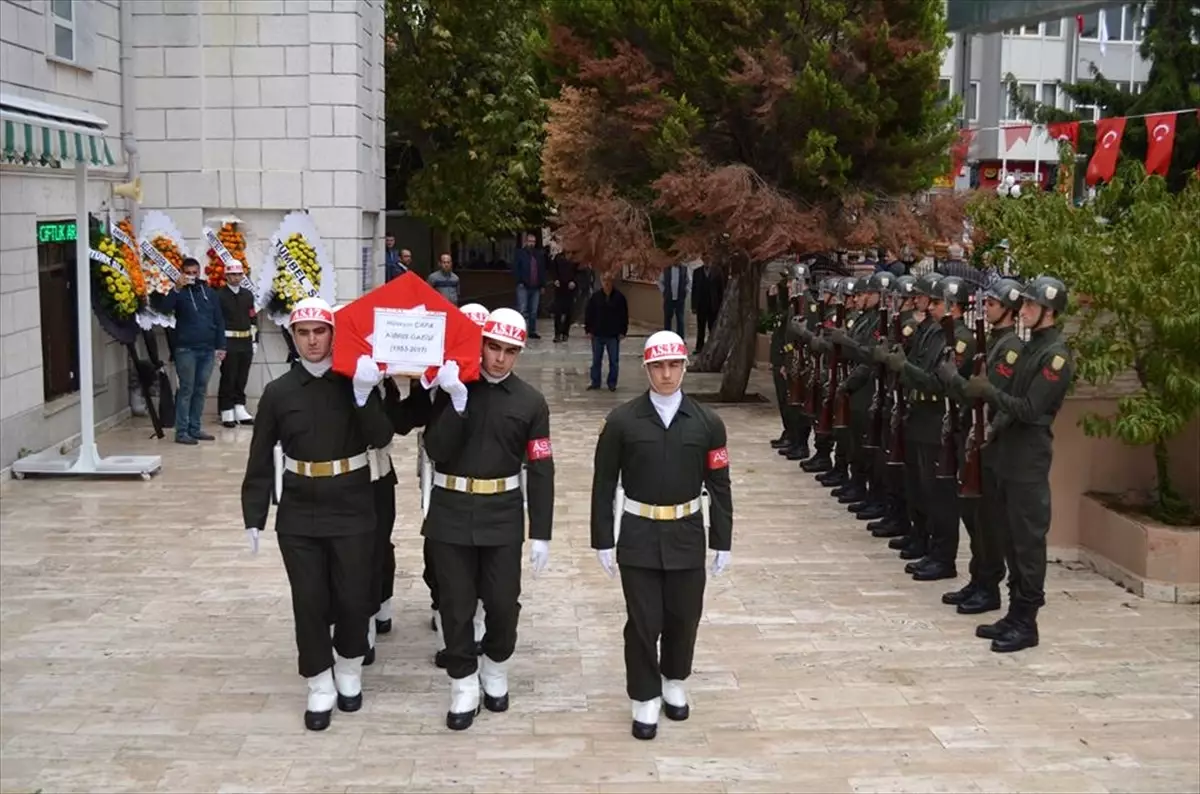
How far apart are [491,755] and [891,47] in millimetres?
11557

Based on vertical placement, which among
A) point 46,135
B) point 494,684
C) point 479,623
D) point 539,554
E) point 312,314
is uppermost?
point 46,135

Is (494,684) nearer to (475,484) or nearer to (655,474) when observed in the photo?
(475,484)

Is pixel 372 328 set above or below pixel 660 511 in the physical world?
above

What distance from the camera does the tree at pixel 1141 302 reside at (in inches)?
319

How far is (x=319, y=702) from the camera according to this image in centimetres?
619

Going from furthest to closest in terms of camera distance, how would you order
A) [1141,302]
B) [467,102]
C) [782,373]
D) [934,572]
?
→ [467,102]
[782,373]
[934,572]
[1141,302]

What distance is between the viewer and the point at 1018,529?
7.38m

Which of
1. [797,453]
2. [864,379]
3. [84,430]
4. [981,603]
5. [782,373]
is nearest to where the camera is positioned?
[981,603]

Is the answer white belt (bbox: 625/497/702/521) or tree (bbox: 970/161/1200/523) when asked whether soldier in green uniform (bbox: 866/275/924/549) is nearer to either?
tree (bbox: 970/161/1200/523)

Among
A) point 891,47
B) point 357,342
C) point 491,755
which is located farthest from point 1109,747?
point 891,47

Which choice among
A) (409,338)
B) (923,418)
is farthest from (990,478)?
(409,338)

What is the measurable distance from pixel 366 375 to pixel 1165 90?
18743 millimetres

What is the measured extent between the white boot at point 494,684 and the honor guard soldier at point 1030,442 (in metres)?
2.76

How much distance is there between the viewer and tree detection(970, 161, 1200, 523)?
810cm
